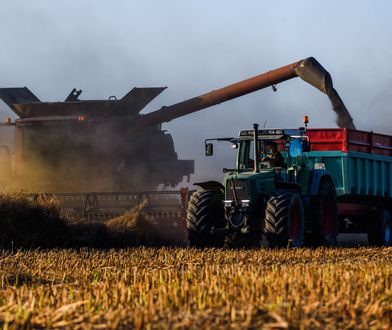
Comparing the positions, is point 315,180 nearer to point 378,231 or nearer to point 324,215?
point 324,215

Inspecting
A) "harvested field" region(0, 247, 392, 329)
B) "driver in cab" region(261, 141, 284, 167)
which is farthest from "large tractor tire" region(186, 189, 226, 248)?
"harvested field" region(0, 247, 392, 329)

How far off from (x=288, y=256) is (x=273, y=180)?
86.1 inches

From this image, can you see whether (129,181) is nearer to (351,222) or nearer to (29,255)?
(351,222)

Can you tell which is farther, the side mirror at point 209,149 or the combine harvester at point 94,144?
the combine harvester at point 94,144

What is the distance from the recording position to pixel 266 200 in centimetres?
1227

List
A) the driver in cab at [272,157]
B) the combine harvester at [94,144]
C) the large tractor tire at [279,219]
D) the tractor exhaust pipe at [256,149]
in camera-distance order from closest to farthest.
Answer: the large tractor tire at [279,219] → the tractor exhaust pipe at [256,149] → the driver in cab at [272,157] → the combine harvester at [94,144]

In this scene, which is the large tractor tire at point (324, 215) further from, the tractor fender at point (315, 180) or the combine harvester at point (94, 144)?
the combine harvester at point (94, 144)

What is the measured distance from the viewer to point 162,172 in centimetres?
2098

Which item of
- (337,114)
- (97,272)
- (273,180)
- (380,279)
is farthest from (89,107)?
(380,279)

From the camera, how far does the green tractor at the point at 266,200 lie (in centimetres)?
1195

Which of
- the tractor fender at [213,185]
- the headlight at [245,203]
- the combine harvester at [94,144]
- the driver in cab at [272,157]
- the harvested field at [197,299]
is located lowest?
the harvested field at [197,299]

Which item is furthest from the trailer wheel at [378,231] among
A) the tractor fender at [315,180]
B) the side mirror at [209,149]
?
the side mirror at [209,149]

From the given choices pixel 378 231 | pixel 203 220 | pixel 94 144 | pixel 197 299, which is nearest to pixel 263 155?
pixel 203 220

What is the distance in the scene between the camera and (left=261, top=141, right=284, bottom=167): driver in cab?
41.6 ft
